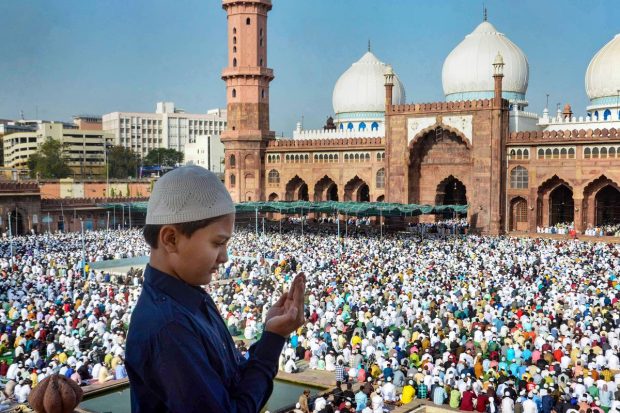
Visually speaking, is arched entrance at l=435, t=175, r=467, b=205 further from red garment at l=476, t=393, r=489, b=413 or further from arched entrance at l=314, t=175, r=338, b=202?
red garment at l=476, t=393, r=489, b=413

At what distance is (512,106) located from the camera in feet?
127

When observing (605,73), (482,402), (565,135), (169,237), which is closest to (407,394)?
(482,402)

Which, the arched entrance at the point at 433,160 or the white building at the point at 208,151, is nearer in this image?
the arched entrance at the point at 433,160

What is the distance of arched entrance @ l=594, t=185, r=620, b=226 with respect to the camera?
33.8m

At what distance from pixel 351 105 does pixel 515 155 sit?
1497 centimetres

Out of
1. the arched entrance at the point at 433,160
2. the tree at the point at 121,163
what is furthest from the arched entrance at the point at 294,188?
the tree at the point at 121,163

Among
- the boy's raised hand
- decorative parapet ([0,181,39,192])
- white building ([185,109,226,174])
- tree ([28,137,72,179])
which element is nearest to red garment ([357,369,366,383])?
the boy's raised hand

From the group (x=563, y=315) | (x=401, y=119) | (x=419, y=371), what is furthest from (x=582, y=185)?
(x=419, y=371)

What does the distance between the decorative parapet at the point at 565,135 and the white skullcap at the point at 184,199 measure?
1325 inches

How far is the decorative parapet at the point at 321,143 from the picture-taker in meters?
39.9

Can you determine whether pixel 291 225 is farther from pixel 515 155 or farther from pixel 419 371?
pixel 419 371

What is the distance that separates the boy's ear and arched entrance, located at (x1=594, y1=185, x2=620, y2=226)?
115 ft

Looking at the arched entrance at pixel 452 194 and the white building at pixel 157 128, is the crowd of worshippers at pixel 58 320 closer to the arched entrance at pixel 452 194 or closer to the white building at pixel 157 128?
the arched entrance at pixel 452 194

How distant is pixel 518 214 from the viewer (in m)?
35.1
